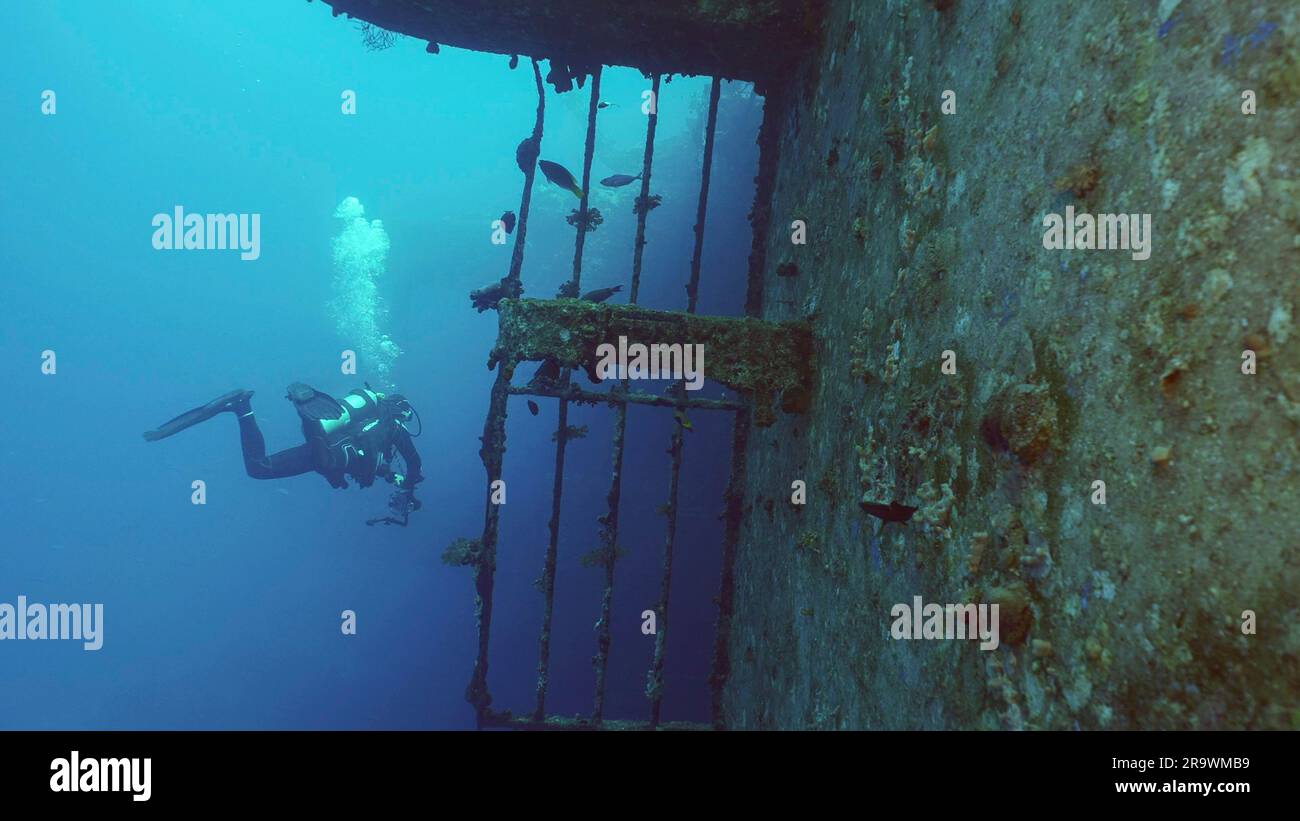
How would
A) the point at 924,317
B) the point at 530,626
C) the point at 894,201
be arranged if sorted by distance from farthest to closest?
the point at 530,626 → the point at 894,201 → the point at 924,317

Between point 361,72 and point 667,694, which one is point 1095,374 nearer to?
point 667,694

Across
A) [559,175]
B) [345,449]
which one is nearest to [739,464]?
[559,175]

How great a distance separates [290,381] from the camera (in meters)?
43.3

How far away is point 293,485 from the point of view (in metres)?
37.1

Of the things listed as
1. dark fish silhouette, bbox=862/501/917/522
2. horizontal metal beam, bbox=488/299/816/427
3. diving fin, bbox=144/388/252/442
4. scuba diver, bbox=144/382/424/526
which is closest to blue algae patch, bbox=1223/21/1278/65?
dark fish silhouette, bbox=862/501/917/522

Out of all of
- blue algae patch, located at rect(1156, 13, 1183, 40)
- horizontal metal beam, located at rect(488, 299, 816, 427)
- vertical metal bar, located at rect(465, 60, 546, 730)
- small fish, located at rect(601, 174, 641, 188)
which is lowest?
vertical metal bar, located at rect(465, 60, 546, 730)

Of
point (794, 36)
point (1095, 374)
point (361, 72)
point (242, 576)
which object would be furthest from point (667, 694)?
point (361, 72)

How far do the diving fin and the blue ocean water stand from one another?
386 inches

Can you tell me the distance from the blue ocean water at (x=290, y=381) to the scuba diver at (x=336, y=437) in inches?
280

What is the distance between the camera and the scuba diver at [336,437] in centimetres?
1320

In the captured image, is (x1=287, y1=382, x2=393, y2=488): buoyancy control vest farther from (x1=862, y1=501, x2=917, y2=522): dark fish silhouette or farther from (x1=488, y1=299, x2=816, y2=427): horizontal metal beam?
(x1=862, y1=501, x2=917, y2=522): dark fish silhouette

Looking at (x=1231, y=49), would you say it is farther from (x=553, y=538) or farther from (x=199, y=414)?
(x=199, y=414)

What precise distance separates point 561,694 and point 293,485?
2484cm

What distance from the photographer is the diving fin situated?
13.7 meters
